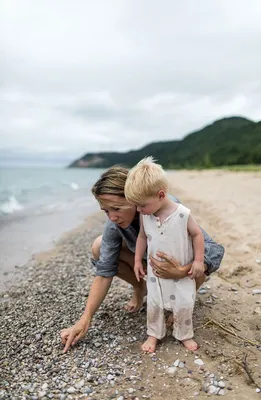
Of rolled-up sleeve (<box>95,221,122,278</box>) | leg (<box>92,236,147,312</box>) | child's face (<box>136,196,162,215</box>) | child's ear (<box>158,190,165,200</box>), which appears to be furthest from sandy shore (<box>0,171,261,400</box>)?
child's ear (<box>158,190,165,200</box>)

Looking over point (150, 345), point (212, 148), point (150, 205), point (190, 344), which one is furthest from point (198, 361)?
point (212, 148)

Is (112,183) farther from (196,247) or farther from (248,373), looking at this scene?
(248,373)

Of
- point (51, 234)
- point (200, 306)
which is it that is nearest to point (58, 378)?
point (200, 306)

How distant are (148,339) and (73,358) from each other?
2.21 ft

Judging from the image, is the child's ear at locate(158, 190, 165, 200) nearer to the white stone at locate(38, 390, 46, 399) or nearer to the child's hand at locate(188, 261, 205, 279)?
the child's hand at locate(188, 261, 205, 279)

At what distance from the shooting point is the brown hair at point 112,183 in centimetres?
317

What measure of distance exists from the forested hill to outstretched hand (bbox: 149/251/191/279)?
2674cm

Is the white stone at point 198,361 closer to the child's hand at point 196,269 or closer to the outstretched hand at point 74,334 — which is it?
the child's hand at point 196,269

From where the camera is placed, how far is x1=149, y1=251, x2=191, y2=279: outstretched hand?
310 centimetres

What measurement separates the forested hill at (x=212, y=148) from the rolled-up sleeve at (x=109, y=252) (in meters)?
26.3

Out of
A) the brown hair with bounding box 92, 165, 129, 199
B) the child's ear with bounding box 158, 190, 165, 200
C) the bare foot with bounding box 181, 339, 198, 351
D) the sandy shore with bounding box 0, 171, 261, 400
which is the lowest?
the sandy shore with bounding box 0, 171, 261, 400

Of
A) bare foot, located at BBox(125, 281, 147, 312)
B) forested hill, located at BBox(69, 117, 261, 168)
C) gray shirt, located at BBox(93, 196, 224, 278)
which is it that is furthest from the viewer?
forested hill, located at BBox(69, 117, 261, 168)

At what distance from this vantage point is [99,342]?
11.2ft

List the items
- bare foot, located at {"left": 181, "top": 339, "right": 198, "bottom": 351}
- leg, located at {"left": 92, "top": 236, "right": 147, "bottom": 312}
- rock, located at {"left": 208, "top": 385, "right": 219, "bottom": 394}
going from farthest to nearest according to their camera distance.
Answer: leg, located at {"left": 92, "top": 236, "right": 147, "bottom": 312}, bare foot, located at {"left": 181, "top": 339, "right": 198, "bottom": 351}, rock, located at {"left": 208, "top": 385, "right": 219, "bottom": 394}
